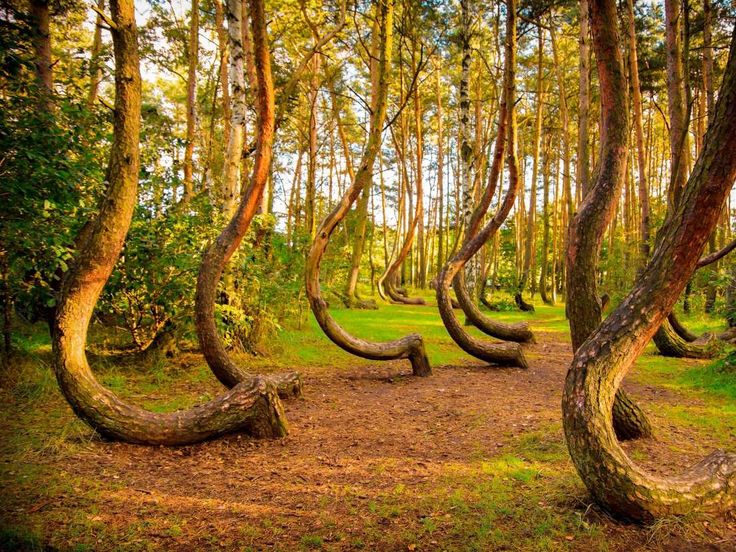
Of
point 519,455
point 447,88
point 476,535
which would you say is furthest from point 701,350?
point 447,88

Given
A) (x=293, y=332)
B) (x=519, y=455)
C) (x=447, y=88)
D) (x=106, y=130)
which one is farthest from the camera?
(x=447, y=88)

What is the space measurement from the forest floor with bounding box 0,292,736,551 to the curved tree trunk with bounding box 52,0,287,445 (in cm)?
22

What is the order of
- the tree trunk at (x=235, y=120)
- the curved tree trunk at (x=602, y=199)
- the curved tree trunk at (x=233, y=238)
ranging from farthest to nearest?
the tree trunk at (x=235, y=120) < the curved tree trunk at (x=233, y=238) < the curved tree trunk at (x=602, y=199)

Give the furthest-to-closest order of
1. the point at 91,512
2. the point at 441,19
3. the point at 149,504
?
the point at 441,19
the point at 149,504
the point at 91,512

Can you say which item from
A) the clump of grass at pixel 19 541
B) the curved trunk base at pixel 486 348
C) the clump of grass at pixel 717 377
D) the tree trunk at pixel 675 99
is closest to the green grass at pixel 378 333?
the curved trunk base at pixel 486 348

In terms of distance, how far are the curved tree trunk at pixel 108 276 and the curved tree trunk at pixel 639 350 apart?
3.34 metres

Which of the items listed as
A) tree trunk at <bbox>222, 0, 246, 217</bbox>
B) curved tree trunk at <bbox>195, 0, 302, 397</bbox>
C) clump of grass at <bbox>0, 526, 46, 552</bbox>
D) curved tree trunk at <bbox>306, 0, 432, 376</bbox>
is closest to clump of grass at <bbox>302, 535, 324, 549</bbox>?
clump of grass at <bbox>0, 526, 46, 552</bbox>

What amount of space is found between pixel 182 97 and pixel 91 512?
25.4 metres

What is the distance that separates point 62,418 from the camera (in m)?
4.46

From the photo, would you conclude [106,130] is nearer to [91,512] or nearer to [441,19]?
[91,512]

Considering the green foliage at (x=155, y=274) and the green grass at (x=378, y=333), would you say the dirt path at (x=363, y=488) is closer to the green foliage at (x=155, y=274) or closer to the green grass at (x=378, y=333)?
the green foliage at (x=155, y=274)

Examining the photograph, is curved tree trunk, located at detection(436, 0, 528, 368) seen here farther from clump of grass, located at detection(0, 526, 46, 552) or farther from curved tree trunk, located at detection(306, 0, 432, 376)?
clump of grass, located at detection(0, 526, 46, 552)

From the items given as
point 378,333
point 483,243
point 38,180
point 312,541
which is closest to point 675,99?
point 483,243

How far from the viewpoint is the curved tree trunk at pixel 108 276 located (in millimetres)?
3811
